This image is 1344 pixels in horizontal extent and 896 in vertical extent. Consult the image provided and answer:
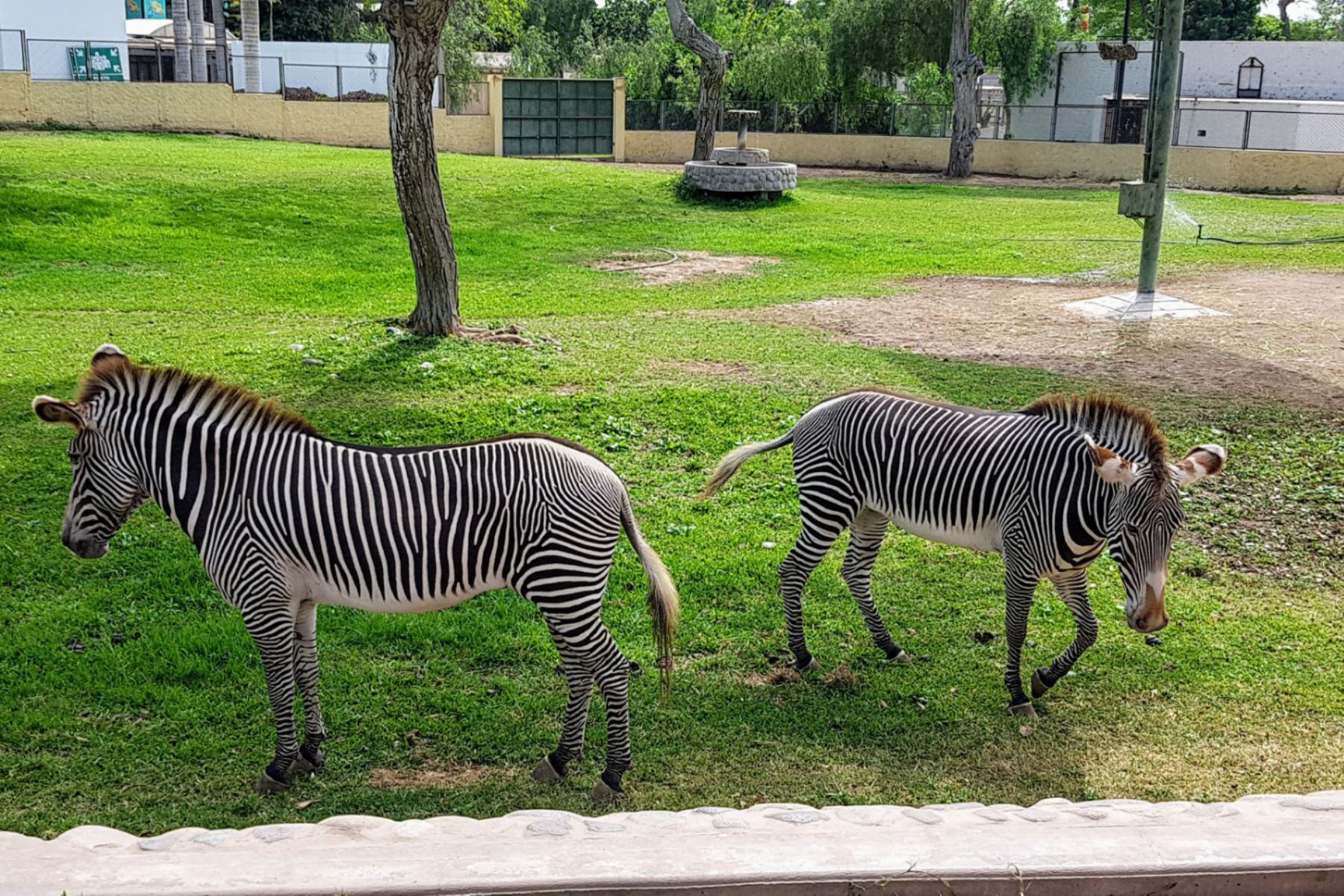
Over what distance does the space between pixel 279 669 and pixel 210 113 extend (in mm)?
27845

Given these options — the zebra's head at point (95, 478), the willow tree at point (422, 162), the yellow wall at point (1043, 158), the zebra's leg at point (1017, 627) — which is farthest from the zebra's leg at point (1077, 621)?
the yellow wall at point (1043, 158)

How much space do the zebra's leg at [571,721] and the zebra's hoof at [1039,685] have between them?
2.31m

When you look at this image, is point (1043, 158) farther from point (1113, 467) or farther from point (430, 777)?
point (430, 777)

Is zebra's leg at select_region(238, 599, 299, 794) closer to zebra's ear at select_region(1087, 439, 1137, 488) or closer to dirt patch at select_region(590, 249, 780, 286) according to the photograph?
zebra's ear at select_region(1087, 439, 1137, 488)

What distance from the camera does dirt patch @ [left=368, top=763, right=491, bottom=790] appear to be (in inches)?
205

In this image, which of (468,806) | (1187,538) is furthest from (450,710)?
(1187,538)

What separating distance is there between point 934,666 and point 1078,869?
2.46m

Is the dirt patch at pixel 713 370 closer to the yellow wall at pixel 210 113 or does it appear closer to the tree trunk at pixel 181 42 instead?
the yellow wall at pixel 210 113

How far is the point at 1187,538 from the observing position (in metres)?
8.04

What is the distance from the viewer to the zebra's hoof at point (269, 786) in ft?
16.7

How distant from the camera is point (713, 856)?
4.00 metres

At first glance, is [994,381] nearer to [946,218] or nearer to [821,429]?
[821,429]

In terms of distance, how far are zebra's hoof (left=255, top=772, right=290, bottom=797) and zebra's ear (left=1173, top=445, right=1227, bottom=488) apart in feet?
13.5

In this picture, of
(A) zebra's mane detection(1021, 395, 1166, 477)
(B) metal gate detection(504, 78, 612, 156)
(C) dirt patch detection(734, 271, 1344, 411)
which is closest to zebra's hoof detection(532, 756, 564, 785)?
(A) zebra's mane detection(1021, 395, 1166, 477)
